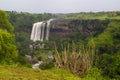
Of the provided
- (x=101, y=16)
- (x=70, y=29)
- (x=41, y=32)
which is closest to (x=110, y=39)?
(x=70, y=29)

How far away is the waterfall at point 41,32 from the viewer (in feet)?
261

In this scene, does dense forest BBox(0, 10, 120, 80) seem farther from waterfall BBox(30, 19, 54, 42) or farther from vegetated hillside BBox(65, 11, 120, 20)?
vegetated hillside BBox(65, 11, 120, 20)

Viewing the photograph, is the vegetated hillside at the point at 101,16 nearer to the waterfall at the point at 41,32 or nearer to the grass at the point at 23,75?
the waterfall at the point at 41,32

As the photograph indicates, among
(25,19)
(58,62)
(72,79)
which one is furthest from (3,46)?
(25,19)

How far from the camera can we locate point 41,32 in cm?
7900

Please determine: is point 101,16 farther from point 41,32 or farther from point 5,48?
point 5,48

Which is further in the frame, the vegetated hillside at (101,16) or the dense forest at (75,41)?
the vegetated hillside at (101,16)

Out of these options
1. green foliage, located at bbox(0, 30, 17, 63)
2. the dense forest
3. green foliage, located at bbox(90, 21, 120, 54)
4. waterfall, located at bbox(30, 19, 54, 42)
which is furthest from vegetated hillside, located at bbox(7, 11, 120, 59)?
green foliage, located at bbox(0, 30, 17, 63)

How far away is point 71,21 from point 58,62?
54.3 meters

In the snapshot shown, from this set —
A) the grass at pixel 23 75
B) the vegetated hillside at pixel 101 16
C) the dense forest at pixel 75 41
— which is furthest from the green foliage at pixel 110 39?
the grass at pixel 23 75

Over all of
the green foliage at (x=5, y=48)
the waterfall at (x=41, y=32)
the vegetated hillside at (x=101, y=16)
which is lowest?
the waterfall at (x=41, y=32)

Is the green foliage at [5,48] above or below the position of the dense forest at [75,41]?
above

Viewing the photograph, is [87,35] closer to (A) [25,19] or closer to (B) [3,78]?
(A) [25,19]

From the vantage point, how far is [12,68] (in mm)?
14336
